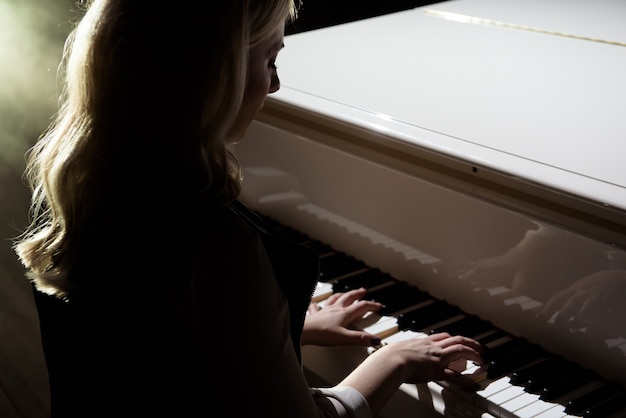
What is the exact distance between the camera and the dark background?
2730 mm

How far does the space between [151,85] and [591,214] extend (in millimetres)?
829

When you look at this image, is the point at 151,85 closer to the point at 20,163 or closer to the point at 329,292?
the point at 329,292

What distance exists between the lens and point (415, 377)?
1548 millimetres

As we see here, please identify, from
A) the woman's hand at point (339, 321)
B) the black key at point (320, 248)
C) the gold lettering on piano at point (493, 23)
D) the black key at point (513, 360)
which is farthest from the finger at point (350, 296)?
the gold lettering on piano at point (493, 23)

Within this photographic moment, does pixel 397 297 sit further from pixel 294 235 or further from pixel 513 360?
pixel 294 235

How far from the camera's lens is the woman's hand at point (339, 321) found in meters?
1.74

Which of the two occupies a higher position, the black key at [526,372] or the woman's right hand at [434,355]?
the woman's right hand at [434,355]

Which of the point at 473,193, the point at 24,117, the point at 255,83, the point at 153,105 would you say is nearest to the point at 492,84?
the point at 473,193

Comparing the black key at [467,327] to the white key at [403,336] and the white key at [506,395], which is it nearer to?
the white key at [403,336]

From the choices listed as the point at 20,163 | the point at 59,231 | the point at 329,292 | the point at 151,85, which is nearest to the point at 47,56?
the point at 20,163

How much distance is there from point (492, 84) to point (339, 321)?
2.31 feet

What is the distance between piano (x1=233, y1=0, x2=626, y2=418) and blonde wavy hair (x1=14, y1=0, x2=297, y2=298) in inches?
27.0

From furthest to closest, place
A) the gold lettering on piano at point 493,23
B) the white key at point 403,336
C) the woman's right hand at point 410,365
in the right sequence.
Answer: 1. the gold lettering on piano at point 493,23
2. the white key at point 403,336
3. the woman's right hand at point 410,365

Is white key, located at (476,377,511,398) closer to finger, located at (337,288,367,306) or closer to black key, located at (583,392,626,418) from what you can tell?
black key, located at (583,392,626,418)
